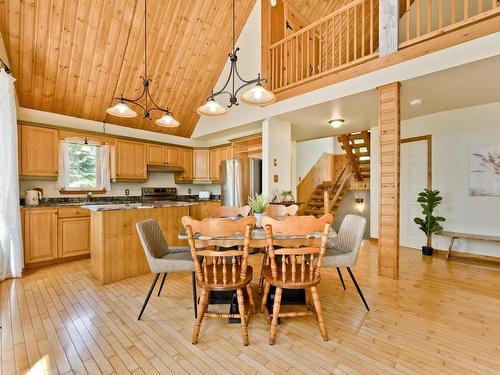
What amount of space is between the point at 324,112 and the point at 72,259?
16.2ft

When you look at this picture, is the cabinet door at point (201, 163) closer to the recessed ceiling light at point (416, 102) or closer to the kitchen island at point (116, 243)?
the kitchen island at point (116, 243)

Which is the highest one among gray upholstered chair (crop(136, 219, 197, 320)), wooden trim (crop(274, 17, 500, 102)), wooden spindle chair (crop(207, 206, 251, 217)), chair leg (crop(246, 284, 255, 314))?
wooden trim (crop(274, 17, 500, 102))

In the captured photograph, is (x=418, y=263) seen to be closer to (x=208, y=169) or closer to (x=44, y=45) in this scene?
(x=208, y=169)

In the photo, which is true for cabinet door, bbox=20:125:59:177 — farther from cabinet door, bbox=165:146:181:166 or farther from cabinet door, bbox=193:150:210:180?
cabinet door, bbox=193:150:210:180

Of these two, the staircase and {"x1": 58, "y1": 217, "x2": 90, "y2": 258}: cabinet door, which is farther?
the staircase

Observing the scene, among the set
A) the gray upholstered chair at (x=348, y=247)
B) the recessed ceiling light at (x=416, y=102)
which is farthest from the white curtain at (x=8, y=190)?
the recessed ceiling light at (x=416, y=102)

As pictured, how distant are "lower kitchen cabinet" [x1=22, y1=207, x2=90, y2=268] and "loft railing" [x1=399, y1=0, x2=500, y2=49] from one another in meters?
5.40

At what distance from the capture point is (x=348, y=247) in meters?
2.42

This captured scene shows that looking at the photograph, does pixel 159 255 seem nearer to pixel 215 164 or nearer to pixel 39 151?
pixel 39 151

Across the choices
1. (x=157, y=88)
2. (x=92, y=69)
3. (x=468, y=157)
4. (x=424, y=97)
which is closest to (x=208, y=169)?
(x=157, y=88)

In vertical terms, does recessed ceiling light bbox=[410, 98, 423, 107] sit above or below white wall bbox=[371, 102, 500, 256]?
above

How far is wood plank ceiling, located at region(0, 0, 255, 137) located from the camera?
3283mm

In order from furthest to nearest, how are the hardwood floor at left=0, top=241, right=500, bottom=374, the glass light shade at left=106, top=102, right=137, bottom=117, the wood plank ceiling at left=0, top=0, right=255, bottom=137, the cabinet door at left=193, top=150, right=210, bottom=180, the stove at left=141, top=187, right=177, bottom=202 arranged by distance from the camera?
1. the cabinet door at left=193, top=150, right=210, bottom=180
2. the stove at left=141, top=187, right=177, bottom=202
3. the wood plank ceiling at left=0, top=0, right=255, bottom=137
4. the glass light shade at left=106, top=102, right=137, bottom=117
5. the hardwood floor at left=0, top=241, right=500, bottom=374

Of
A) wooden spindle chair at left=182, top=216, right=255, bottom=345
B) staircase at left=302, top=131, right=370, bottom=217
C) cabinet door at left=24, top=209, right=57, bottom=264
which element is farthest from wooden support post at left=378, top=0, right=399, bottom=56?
cabinet door at left=24, top=209, right=57, bottom=264
